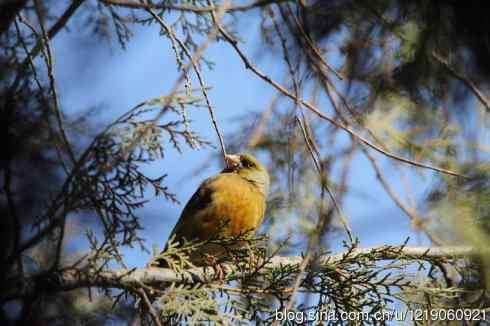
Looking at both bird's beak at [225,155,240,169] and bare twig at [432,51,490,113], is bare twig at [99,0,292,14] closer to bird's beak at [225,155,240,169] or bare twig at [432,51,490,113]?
bare twig at [432,51,490,113]

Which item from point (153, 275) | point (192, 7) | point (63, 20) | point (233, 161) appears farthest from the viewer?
point (233, 161)

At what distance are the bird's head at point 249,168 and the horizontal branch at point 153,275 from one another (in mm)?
1867

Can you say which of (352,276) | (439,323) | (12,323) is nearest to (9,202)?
(12,323)

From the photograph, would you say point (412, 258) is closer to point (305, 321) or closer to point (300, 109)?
point (305, 321)

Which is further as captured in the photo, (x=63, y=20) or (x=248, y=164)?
(x=248, y=164)

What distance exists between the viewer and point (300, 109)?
2902mm

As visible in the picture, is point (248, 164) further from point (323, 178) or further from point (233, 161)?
point (323, 178)

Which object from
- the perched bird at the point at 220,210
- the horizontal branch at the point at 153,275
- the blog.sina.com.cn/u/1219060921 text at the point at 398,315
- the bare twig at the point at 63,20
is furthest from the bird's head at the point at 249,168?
the bare twig at the point at 63,20

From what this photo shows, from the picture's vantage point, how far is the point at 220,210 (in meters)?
5.48

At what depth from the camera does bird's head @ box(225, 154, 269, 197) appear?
6.22m

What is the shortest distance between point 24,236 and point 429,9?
5.13 ft

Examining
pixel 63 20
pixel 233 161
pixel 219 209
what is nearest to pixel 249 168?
pixel 233 161

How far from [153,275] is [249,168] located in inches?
106

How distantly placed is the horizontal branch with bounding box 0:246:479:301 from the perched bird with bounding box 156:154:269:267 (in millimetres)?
1028
